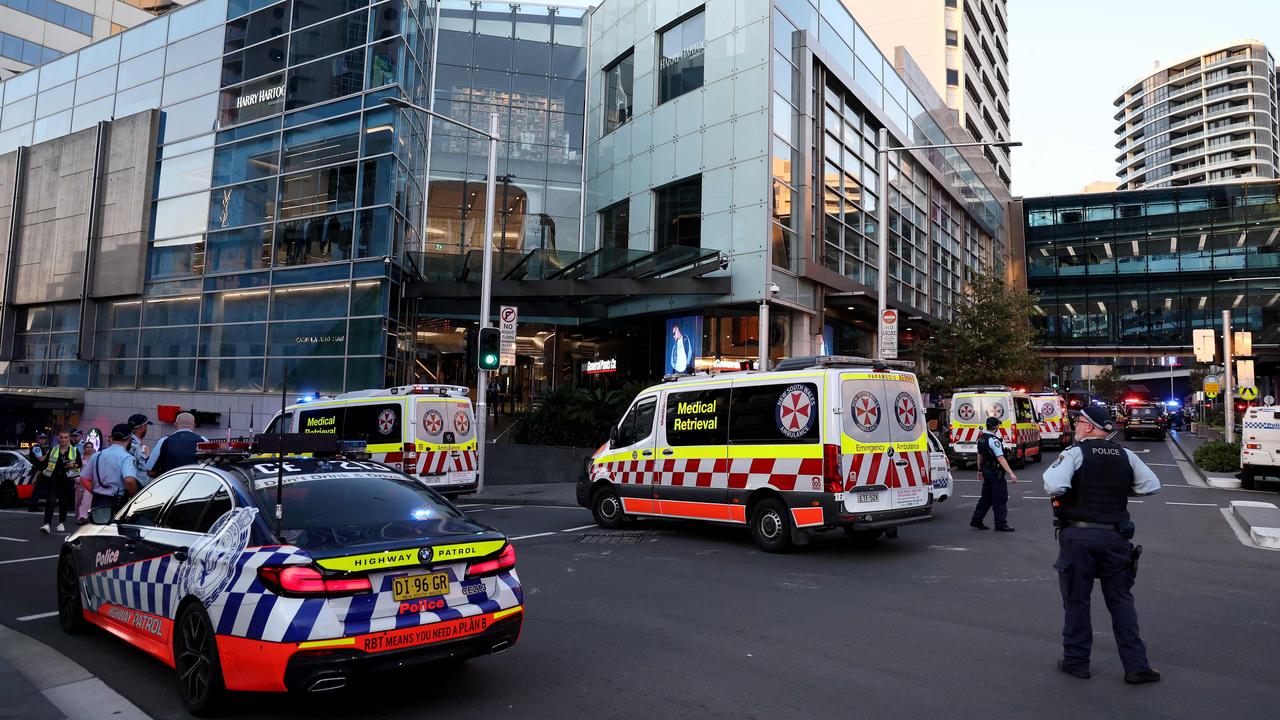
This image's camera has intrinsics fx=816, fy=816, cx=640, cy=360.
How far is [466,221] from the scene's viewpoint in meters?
31.0

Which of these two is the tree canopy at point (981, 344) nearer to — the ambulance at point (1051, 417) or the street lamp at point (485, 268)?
the ambulance at point (1051, 417)

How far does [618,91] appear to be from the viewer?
30359 millimetres

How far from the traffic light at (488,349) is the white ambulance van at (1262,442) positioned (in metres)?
15.5

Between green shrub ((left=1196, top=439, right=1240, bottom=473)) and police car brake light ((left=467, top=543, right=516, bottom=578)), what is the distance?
857 inches

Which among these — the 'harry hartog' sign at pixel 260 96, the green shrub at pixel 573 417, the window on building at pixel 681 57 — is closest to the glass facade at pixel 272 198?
the 'harry hartog' sign at pixel 260 96

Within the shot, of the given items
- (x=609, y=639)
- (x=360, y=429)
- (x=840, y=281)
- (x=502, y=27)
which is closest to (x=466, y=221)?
(x=502, y=27)

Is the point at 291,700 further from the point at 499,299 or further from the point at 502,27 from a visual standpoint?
the point at 502,27

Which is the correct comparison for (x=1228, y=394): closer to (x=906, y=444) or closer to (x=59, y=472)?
(x=906, y=444)

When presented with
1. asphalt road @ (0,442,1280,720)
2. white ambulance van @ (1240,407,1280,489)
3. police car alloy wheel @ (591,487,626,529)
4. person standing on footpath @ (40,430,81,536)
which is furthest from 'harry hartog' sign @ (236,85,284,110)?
white ambulance van @ (1240,407,1280,489)

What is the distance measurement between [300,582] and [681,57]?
25.4 metres

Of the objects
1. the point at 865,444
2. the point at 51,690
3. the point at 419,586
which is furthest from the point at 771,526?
the point at 51,690

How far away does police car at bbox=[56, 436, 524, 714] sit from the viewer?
4172 millimetres

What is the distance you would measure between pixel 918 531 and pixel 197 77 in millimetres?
31200

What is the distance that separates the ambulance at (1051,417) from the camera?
29.4m
